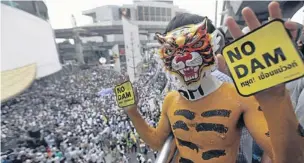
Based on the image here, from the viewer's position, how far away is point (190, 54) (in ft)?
5.09

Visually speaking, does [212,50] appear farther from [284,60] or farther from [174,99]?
[284,60]

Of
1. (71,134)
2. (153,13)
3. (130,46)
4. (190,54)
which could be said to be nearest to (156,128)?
(190,54)

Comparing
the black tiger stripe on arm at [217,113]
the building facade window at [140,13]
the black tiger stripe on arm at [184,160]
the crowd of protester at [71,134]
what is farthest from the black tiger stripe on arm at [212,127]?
the building facade window at [140,13]

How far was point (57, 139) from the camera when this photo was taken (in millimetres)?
10008

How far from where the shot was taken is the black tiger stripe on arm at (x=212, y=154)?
1.53m

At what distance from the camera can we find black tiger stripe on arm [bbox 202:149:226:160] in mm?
1533

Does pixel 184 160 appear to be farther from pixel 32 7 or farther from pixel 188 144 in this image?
pixel 32 7

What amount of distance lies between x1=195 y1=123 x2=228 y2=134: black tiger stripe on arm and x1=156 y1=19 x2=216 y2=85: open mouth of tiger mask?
0.88 ft

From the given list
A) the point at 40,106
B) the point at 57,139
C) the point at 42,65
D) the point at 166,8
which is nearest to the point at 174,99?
the point at 57,139

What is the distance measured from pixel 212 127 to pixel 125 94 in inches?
29.4

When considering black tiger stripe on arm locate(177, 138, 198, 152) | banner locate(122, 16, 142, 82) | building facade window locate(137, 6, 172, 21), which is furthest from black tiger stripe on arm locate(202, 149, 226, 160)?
building facade window locate(137, 6, 172, 21)

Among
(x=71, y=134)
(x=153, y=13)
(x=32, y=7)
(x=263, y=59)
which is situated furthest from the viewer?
(x=153, y=13)

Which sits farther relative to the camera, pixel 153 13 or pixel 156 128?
pixel 153 13

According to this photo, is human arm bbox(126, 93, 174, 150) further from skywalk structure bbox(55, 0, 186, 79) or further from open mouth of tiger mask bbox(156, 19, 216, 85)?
skywalk structure bbox(55, 0, 186, 79)
